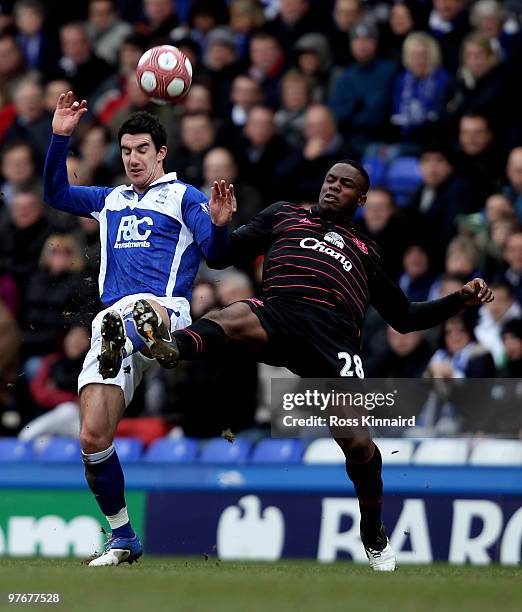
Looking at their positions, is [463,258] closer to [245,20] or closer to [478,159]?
[478,159]

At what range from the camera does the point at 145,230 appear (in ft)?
30.5

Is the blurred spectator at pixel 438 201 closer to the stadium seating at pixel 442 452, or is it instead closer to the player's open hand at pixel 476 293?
the stadium seating at pixel 442 452

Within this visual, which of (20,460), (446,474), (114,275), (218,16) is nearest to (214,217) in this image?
(114,275)

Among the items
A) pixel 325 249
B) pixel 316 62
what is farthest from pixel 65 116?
pixel 316 62

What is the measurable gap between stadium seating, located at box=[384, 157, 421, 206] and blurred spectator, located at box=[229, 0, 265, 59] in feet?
10.0

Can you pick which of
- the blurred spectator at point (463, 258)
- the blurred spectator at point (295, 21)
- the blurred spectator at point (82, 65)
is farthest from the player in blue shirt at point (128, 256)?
the blurred spectator at point (82, 65)

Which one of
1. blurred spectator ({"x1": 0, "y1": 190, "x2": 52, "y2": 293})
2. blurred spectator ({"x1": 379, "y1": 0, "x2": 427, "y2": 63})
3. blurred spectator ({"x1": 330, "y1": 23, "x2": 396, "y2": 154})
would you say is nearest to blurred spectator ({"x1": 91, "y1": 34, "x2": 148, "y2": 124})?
blurred spectator ({"x1": 0, "y1": 190, "x2": 52, "y2": 293})

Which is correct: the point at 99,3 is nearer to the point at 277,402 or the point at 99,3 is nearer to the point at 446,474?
the point at 277,402

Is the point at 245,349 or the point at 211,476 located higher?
the point at 245,349

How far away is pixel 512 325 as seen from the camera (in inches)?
474

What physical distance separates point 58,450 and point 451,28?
5933 millimetres

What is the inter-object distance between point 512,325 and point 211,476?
273 cm

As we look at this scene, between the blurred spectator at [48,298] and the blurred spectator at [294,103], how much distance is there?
2.65 m

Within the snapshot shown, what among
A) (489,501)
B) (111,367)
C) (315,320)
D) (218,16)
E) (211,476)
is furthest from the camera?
(218,16)
